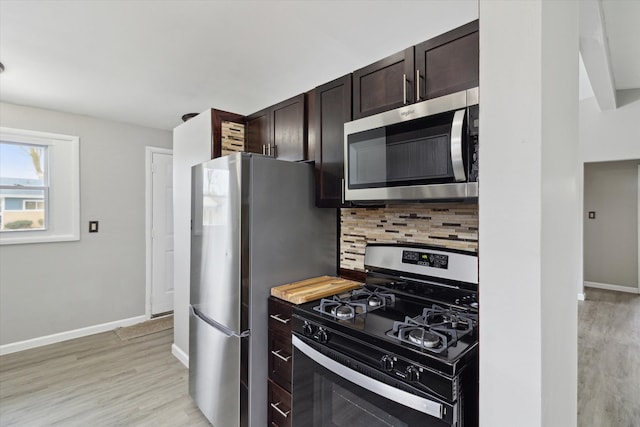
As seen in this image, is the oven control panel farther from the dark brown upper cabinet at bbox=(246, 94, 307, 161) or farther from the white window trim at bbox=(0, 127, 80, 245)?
the white window trim at bbox=(0, 127, 80, 245)

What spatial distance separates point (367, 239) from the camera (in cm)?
213

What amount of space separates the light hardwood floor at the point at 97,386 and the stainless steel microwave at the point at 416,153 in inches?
76.1

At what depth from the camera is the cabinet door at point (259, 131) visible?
2445 mm

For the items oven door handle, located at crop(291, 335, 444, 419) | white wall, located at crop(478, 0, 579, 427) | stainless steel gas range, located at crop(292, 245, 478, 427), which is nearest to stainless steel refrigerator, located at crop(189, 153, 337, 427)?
stainless steel gas range, located at crop(292, 245, 478, 427)

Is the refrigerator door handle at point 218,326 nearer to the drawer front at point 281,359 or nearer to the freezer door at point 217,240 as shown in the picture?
the freezer door at point 217,240

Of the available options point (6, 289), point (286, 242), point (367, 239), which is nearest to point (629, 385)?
point (367, 239)

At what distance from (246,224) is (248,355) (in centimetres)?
73

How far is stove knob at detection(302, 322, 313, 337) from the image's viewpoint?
147 centimetres

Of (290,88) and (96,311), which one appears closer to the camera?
(290,88)

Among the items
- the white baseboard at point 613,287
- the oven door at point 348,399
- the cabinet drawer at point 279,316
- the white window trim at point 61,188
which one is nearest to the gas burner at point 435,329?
the oven door at point 348,399

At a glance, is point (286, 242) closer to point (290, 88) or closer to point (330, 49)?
point (330, 49)

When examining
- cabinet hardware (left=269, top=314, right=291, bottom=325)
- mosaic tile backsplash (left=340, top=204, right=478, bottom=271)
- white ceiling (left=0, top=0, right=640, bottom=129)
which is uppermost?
white ceiling (left=0, top=0, right=640, bottom=129)

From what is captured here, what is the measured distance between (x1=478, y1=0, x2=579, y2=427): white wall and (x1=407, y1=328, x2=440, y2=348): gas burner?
0.28 metres

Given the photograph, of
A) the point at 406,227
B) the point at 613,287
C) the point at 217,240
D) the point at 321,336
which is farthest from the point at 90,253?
the point at 613,287
